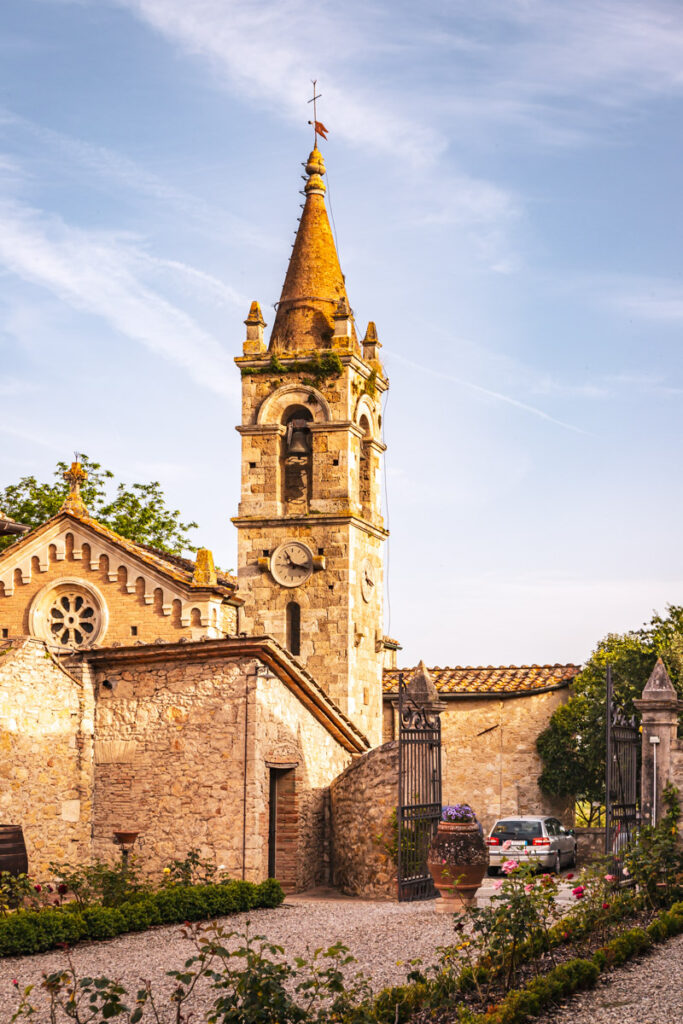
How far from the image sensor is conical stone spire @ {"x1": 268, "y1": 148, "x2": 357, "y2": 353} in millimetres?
29188

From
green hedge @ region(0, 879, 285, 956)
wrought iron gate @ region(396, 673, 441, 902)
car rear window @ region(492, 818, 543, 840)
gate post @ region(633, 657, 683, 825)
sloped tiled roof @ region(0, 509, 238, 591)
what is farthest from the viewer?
sloped tiled roof @ region(0, 509, 238, 591)

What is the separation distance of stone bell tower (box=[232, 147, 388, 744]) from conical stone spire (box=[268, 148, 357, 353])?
0.13ft

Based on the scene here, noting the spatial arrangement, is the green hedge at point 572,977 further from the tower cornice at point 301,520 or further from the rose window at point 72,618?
the tower cornice at point 301,520

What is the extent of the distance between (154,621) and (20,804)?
8275mm

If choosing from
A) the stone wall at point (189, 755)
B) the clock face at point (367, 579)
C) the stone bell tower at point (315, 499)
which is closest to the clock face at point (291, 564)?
the stone bell tower at point (315, 499)

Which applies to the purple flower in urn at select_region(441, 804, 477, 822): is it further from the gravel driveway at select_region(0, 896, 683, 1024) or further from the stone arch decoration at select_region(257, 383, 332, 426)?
the stone arch decoration at select_region(257, 383, 332, 426)

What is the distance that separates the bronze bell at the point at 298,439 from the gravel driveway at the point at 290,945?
1402cm

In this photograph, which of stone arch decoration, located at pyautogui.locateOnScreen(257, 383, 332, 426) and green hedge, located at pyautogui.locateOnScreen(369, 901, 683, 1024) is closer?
green hedge, located at pyautogui.locateOnScreen(369, 901, 683, 1024)

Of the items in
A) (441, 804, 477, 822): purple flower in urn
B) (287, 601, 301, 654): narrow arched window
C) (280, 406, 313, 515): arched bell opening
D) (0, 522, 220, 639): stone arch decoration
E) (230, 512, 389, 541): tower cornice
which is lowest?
(441, 804, 477, 822): purple flower in urn

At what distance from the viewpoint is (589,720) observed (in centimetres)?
Result: 2742

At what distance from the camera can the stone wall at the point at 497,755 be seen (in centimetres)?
2831

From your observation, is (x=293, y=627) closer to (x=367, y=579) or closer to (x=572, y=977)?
(x=367, y=579)

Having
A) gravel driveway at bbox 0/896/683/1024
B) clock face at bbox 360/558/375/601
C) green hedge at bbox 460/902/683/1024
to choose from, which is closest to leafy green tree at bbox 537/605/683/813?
clock face at bbox 360/558/375/601

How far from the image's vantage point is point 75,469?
86.6ft
